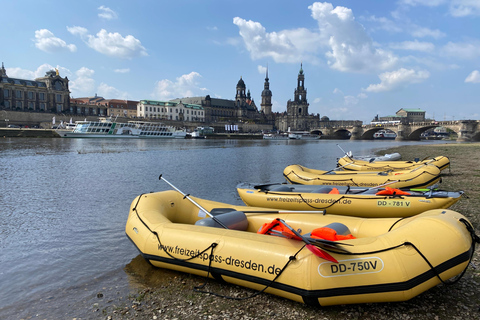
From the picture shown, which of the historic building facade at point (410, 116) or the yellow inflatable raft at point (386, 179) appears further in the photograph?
the historic building facade at point (410, 116)

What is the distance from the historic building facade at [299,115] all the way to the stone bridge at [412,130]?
968 inches

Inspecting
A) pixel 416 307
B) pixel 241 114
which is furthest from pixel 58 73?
pixel 416 307

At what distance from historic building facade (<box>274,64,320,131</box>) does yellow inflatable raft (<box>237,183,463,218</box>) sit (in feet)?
502

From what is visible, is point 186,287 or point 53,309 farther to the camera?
point 186,287

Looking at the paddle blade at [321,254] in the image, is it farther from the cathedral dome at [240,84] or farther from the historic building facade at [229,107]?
the cathedral dome at [240,84]

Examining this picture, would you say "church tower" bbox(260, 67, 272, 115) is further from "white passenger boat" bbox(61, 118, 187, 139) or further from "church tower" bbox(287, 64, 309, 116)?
"white passenger boat" bbox(61, 118, 187, 139)

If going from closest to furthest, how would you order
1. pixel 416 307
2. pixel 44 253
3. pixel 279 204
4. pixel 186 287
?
pixel 416 307 → pixel 186 287 → pixel 44 253 → pixel 279 204

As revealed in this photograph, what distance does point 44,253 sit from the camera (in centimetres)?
741

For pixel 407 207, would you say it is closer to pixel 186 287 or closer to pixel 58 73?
pixel 186 287

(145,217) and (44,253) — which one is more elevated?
(145,217)

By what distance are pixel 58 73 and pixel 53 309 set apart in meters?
112

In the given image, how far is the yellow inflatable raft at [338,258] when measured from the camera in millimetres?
4227

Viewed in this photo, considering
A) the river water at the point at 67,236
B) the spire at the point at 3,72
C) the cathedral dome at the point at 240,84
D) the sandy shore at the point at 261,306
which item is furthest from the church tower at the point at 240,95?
the sandy shore at the point at 261,306

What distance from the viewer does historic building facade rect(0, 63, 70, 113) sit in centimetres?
8412
